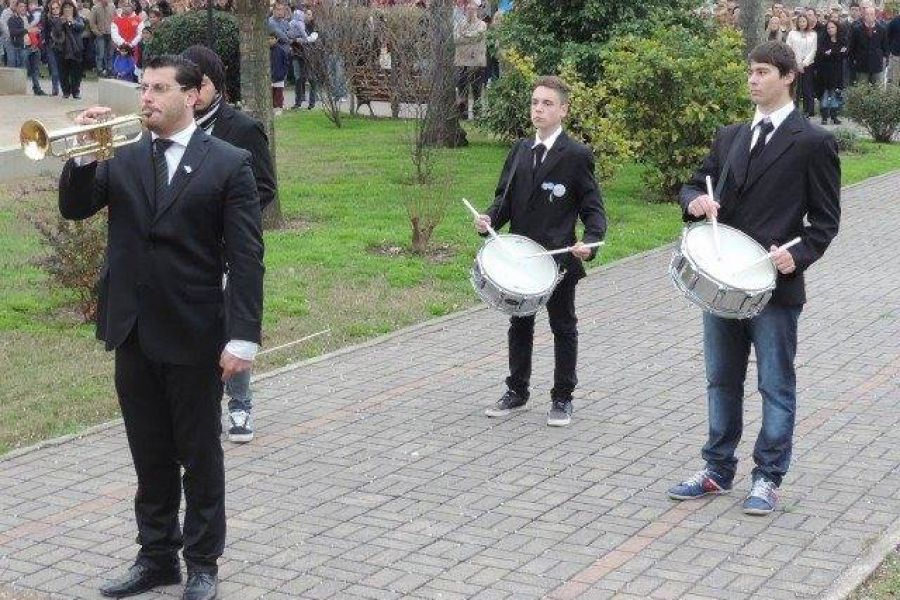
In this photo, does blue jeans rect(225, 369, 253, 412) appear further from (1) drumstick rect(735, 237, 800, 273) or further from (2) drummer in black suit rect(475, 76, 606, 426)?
(1) drumstick rect(735, 237, 800, 273)

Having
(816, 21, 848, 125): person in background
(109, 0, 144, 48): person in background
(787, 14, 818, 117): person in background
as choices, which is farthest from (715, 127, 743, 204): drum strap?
(109, 0, 144, 48): person in background

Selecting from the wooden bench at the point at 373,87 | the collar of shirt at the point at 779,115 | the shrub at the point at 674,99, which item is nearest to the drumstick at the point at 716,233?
the collar of shirt at the point at 779,115

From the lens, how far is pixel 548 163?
27.7 feet

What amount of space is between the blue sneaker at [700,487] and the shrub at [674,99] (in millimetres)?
9872

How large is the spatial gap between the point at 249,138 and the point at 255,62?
280 inches

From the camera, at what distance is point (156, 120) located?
18.9ft

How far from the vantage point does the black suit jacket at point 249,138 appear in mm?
7848

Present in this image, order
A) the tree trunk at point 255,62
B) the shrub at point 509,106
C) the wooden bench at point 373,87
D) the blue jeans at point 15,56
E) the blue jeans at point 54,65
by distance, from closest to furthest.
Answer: the tree trunk at point 255,62
the shrub at point 509,106
the wooden bench at point 373,87
the blue jeans at point 54,65
the blue jeans at point 15,56

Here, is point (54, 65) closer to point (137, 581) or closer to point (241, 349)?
point (137, 581)

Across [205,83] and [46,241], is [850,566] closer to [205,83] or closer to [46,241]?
[205,83]

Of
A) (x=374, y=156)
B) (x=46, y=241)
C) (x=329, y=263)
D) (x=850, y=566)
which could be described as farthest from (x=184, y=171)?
(x=374, y=156)

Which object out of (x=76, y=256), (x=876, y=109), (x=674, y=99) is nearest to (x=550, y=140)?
(x=76, y=256)

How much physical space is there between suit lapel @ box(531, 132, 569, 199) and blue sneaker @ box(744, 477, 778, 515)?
223cm

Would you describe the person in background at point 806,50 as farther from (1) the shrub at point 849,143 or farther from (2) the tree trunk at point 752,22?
(2) the tree trunk at point 752,22
